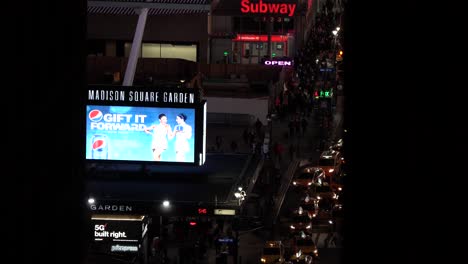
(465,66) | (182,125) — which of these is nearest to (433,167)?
(465,66)

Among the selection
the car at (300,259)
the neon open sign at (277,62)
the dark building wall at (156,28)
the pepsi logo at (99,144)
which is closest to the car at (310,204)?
the car at (300,259)

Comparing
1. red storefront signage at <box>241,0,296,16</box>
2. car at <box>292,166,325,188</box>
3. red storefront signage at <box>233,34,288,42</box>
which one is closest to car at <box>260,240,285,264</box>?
car at <box>292,166,325,188</box>

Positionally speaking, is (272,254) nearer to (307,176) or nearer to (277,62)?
(307,176)

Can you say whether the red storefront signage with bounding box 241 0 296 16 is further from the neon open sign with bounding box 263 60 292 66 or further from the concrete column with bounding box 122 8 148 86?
the concrete column with bounding box 122 8 148 86

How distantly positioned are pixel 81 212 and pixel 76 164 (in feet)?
0.51

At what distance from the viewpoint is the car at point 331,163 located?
27938mm

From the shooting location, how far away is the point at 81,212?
332 cm

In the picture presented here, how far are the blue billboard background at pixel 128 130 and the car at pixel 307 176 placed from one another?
5185mm

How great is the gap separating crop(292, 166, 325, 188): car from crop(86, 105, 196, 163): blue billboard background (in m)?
5.19

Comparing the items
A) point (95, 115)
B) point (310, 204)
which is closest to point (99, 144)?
point (95, 115)

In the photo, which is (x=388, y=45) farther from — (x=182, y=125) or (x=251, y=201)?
(x=251, y=201)

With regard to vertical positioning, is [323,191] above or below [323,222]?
above

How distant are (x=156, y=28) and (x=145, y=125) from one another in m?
21.1

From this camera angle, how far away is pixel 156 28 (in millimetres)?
44062
